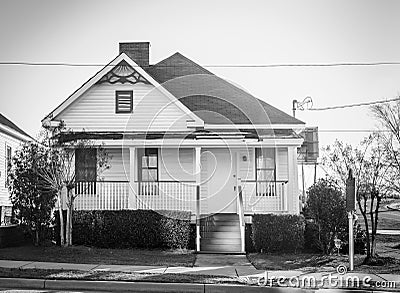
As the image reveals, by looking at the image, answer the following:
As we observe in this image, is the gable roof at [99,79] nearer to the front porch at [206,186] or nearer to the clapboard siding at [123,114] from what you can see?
the clapboard siding at [123,114]

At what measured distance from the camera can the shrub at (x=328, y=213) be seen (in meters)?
15.5

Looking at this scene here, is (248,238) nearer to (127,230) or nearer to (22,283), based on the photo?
(127,230)

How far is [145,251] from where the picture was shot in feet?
50.8

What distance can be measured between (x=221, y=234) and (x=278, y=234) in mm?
1841

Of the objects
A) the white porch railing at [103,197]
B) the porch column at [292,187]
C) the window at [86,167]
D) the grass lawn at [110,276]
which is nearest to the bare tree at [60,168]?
the white porch railing at [103,197]

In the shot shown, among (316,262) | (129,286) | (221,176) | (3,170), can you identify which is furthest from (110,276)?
(3,170)

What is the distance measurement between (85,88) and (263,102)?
6.85m

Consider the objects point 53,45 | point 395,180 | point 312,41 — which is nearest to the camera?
point 395,180

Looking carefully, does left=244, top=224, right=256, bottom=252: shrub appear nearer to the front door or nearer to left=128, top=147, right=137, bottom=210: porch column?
the front door

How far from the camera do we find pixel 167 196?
18250mm

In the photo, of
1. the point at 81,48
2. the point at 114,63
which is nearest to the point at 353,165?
the point at 114,63

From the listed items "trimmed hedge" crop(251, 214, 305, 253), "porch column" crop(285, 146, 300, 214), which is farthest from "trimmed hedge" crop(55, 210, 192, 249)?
"porch column" crop(285, 146, 300, 214)

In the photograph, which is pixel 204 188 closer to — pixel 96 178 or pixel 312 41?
pixel 96 178

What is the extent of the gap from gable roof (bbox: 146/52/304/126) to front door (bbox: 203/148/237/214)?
52.8 inches
